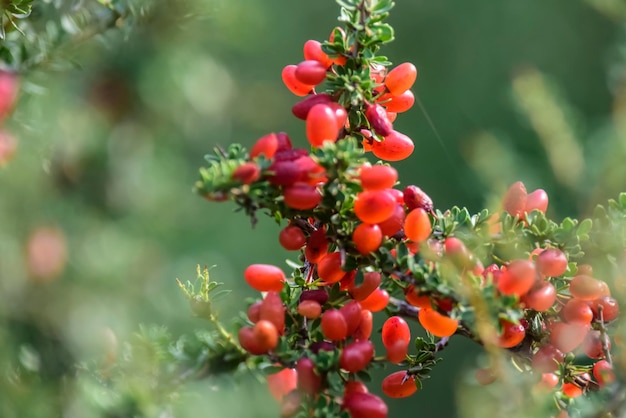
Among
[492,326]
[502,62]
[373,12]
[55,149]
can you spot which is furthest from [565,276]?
[502,62]

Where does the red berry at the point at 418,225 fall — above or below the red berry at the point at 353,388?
above

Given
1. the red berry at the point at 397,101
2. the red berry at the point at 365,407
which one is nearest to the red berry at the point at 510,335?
the red berry at the point at 365,407

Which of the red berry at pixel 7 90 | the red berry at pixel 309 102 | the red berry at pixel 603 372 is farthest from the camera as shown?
the red berry at pixel 7 90

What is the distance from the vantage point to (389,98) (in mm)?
669

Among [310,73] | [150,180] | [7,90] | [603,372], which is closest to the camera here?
[603,372]

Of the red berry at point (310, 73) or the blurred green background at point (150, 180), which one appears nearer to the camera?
the red berry at point (310, 73)

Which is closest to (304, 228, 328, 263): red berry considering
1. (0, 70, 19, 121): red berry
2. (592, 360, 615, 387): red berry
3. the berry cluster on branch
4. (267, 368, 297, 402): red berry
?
the berry cluster on branch

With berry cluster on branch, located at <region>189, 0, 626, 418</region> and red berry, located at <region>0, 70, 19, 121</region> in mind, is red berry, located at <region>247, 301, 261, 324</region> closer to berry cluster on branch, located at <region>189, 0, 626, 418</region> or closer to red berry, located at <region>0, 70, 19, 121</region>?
berry cluster on branch, located at <region>189, 0, 626, 418</region>

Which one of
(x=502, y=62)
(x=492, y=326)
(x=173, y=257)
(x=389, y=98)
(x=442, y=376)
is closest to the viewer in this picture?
(x=492, y=326)

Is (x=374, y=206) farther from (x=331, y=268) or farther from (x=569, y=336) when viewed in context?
(x=569, y=336)

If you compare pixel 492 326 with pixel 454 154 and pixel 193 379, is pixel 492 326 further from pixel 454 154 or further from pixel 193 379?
pixel 454 154

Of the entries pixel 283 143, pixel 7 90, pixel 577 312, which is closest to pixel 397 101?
pixel 283 143

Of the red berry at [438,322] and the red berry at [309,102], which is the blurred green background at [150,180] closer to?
the red berry at [438,322]

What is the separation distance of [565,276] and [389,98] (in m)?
0.21
